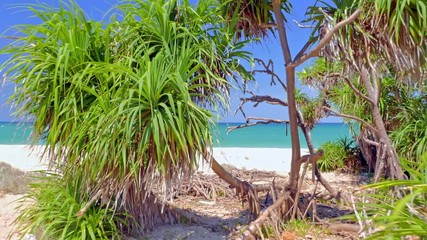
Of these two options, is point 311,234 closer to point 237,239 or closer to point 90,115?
point 237,239

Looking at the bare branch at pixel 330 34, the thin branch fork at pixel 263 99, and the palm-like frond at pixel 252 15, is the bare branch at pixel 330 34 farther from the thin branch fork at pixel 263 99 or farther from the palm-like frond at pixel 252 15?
the thin branch fork at pixel 263 99

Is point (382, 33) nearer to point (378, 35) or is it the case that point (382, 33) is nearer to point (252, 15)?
point (378, 35)

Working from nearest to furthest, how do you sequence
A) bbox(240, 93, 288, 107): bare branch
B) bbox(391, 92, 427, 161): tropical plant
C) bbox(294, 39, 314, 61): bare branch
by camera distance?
bbox(294, 39, 314, 61): bare branch, bbox(240, 93, 288, 107): bare branch, bbox(391, 92, 427, 161): tropical plant

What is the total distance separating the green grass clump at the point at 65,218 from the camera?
3.87 m

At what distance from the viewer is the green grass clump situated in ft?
12.7

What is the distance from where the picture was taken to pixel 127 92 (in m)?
3.53

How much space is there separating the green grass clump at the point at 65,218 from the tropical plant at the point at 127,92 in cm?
13

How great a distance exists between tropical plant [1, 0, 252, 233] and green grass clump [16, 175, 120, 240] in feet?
0.44

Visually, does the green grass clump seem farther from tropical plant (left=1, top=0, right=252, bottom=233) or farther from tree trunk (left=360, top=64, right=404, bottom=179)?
tree trunk (left=360, top=64, right=404, bottom=179)

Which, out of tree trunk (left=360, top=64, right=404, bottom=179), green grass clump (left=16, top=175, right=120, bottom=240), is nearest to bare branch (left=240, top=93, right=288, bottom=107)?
Answer: tree trunk (left=360, top=64, right=404, bottom=179)

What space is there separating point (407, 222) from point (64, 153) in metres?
3.13

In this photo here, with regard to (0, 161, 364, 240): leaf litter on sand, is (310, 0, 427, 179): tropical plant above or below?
above

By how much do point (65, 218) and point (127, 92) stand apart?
1371 millimetres

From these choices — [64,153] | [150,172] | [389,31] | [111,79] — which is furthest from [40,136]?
[389,31]
